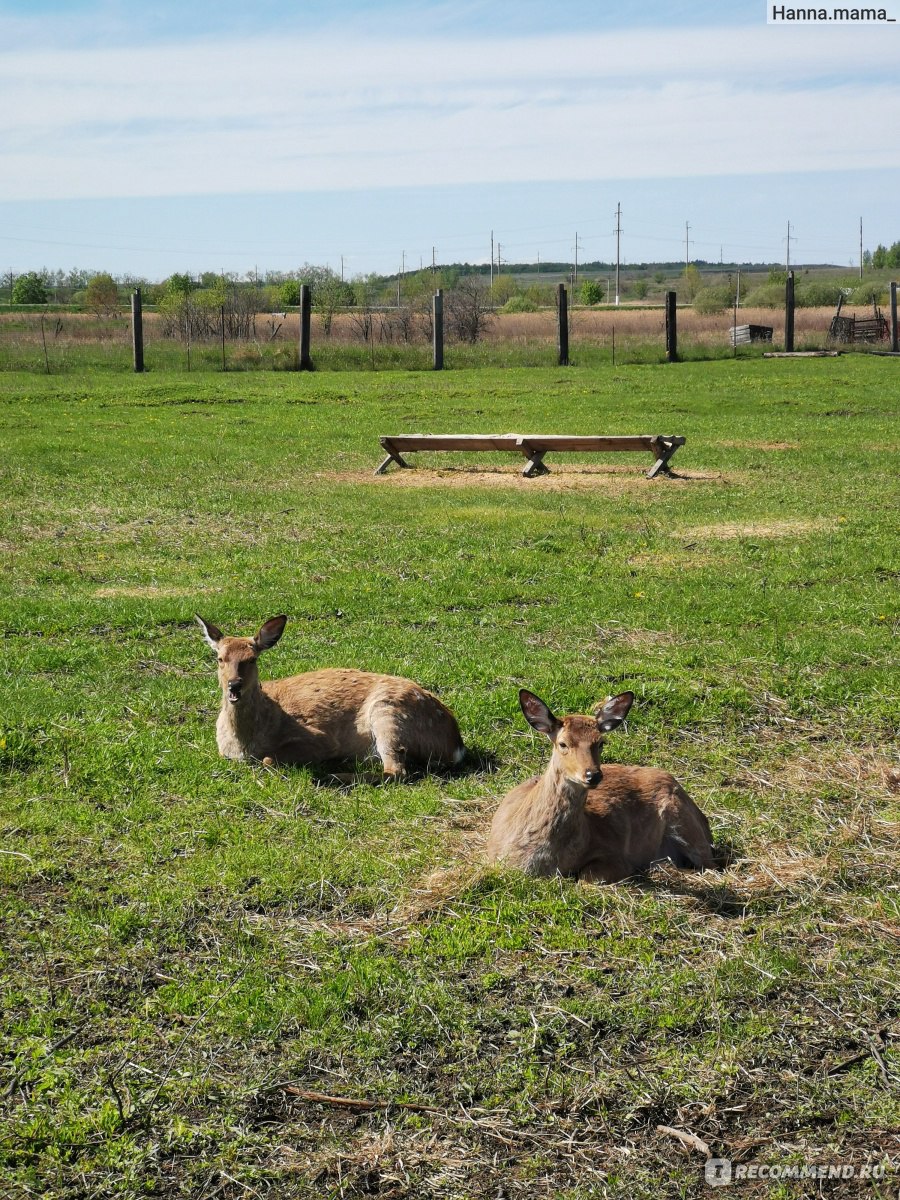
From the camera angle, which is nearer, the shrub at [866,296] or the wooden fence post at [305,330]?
the wooden fence post at [305,330]

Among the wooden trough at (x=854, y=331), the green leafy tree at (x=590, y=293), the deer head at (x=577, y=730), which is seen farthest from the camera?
the green leafy tree at (x=590, y=293)

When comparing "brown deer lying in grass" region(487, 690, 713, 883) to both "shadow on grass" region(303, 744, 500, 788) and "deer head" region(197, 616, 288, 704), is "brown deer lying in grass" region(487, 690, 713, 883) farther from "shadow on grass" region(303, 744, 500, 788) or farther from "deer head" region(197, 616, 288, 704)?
"deer head" region(197, 616, 288, 704)

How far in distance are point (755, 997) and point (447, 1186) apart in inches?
59.1

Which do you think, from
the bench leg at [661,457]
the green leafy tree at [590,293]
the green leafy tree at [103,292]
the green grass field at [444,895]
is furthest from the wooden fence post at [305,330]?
the green leafy tree at [590,293]

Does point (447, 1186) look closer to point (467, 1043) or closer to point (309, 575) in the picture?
point (467, 1043)

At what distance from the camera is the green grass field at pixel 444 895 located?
4156 mm

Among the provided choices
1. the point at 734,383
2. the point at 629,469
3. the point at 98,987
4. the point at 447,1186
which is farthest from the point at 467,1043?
the point at 734,383

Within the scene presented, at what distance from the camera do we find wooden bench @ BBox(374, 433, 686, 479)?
18203mm

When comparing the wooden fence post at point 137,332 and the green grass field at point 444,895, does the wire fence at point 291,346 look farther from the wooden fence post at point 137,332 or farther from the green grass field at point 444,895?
the green grass field at point 444,895

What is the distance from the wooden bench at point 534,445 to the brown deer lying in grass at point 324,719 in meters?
11.1

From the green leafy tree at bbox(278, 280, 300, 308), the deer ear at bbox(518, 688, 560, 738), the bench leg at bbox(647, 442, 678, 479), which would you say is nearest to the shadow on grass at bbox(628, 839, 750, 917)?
the deer ear at bbox(518, 688, 560, 738)

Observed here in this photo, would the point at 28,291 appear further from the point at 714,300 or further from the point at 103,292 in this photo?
the point at 714,300

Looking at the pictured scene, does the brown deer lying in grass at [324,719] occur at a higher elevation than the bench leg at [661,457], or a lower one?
lower

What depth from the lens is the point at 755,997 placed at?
193 inches
